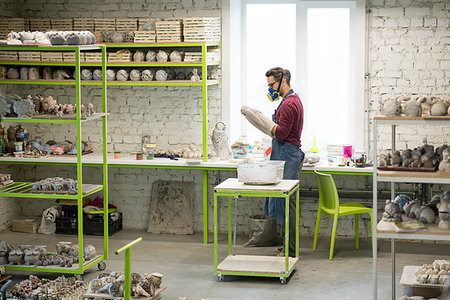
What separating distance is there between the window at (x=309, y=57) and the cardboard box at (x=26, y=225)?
2.72 metres

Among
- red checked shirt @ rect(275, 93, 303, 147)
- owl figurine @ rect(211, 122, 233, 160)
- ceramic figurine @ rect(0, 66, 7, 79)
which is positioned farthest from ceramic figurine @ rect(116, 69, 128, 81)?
red checked shirt @ rect(275, 93, 303, 147)

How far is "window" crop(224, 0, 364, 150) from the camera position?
28.4 ft

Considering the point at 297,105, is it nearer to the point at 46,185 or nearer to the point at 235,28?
the point at 235,28

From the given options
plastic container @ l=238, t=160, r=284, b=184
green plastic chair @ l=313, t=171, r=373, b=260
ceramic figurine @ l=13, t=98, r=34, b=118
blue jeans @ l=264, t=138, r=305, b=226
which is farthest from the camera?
green plastic chair @ l=313, t=171, r=373, b=260

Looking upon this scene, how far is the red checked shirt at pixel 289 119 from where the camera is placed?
723 centimetres

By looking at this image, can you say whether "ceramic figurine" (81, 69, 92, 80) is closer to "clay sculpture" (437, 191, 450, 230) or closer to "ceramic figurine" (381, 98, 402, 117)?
"ceramic figurine" (381, 98, 402, 117)

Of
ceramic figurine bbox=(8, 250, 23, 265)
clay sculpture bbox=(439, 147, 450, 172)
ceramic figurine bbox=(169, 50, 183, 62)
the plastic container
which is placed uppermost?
ceramic figurine bbox=(169, 50, 183, 62)

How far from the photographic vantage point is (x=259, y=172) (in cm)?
679

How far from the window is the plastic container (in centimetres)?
202

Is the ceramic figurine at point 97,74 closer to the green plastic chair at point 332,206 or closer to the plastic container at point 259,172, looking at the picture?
the plastic container at point 259,172

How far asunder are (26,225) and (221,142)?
9.04 ft

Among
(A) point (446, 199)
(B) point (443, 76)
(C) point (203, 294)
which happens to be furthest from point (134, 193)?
(A) point (446, 199)

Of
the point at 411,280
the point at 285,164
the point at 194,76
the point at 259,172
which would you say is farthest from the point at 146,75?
the point at 411,280

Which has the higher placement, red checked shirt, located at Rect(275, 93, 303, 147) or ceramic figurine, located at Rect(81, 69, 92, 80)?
ceramic figurine, located at Rect(81, 69, 92, 80)
